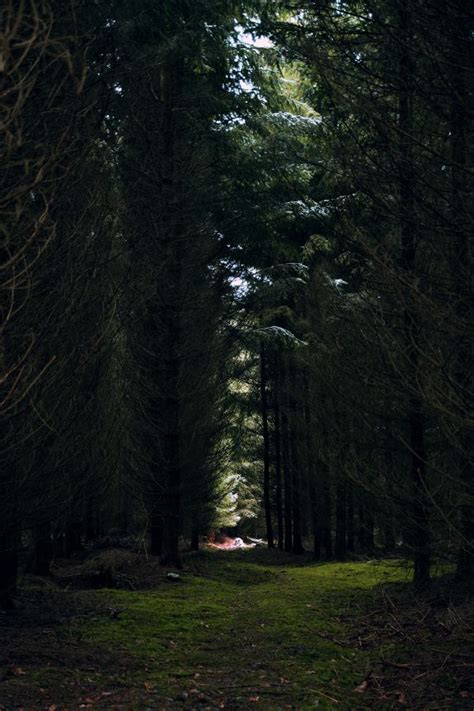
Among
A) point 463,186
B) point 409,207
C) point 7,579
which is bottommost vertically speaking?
point 7,579

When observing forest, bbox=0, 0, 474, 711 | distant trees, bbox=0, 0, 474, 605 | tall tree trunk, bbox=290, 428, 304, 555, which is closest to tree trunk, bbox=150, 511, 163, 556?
distant trees, bbox=0, 0, 474, 605

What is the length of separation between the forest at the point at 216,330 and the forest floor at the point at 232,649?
0.04m

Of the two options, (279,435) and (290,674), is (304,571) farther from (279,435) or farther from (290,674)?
(290,674)

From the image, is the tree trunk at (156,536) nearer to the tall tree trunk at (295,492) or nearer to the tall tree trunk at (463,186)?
the tall tree trunk at (295,492)

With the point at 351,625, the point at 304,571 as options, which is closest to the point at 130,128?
the point at 351,625

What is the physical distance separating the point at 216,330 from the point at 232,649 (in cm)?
798

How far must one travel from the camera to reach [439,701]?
489cm

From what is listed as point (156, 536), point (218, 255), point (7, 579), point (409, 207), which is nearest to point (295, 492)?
point (156, 536)

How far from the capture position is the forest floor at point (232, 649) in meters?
5.23

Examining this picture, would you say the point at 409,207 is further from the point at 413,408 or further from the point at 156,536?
the point at 156,536

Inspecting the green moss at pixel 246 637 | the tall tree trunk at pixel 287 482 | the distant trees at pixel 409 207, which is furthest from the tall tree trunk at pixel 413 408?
the tall tree trunk at pixel 287 482

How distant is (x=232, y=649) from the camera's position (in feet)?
23.4

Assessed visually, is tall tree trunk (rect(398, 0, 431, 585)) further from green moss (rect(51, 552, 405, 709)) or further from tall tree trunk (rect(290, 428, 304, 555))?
tall tree trunk (rect(290, 428, 304, 555))

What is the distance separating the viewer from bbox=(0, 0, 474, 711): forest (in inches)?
201
